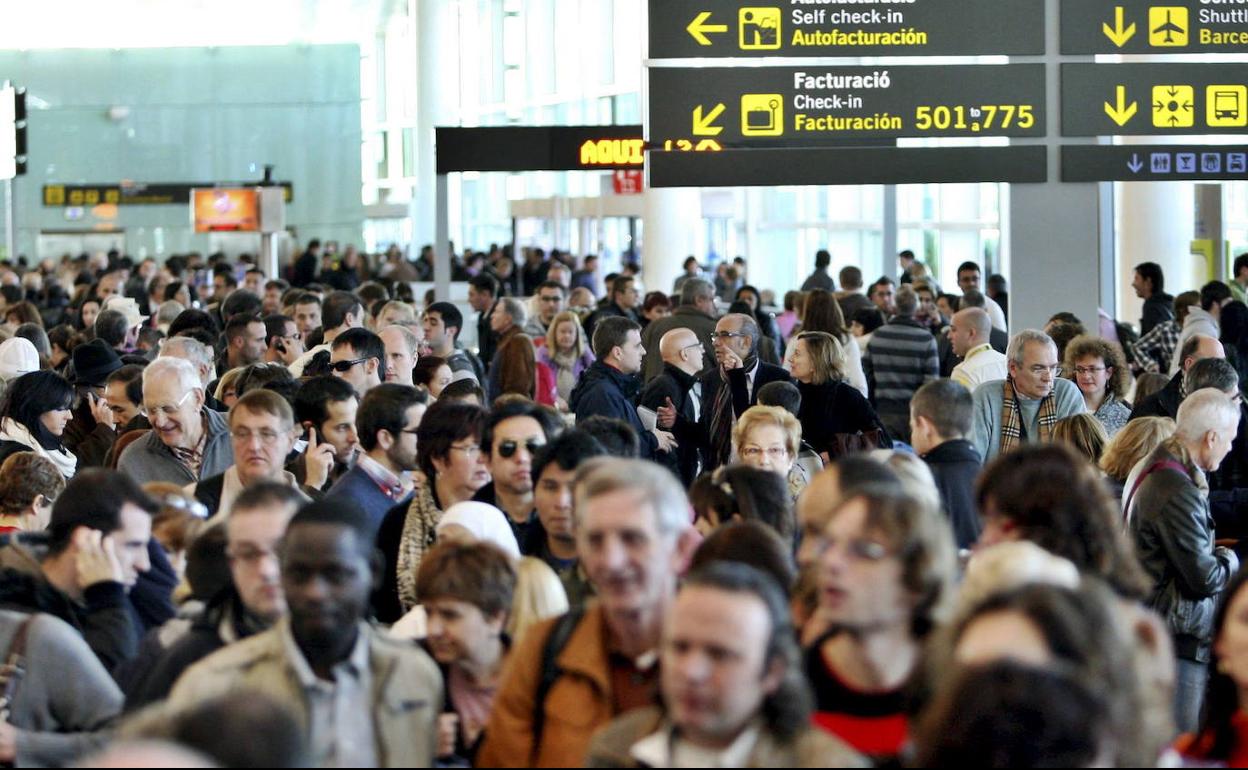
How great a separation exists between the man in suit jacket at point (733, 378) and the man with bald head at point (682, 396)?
88 mm

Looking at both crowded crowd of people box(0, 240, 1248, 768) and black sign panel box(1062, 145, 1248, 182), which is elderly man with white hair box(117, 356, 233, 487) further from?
black sign panel box(1062, 145, 1248, 182)

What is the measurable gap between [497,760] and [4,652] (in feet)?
5.02

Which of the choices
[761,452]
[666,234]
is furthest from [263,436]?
[666,234]

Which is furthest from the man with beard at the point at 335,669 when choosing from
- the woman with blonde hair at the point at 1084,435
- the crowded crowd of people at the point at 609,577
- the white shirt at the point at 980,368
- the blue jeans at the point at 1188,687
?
the white shirt at the point at 980,368

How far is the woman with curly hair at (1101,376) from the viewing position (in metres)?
9.97

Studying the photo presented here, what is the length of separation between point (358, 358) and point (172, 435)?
4.78ft

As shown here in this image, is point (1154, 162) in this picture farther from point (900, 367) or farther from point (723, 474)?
point (723, 474)

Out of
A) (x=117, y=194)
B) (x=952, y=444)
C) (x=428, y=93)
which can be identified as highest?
(x=428, y=93)

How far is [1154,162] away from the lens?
10734mm

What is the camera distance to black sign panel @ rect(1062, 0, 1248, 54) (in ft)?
34.7

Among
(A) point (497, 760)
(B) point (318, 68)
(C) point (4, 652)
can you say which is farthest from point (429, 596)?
(B) point (318, 68)

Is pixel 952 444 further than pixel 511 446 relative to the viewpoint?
Yes

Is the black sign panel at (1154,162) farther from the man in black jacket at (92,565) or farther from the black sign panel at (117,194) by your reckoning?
the black sign panel at (117,194)

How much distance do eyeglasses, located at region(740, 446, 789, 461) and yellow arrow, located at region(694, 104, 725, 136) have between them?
3.38m
